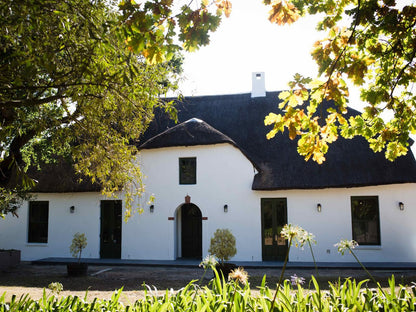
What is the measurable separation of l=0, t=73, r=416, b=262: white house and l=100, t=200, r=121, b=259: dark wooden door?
43 mm

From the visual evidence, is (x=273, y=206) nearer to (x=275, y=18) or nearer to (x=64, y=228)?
(x=64, y=228)

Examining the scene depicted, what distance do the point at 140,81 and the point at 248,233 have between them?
10734mm

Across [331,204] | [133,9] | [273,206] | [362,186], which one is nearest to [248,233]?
[273,206]

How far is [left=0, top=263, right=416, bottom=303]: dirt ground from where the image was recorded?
10062 millimetres

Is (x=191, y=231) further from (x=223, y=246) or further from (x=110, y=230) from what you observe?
(x=223, y=246)

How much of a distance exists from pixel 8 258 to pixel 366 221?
45.7 feet

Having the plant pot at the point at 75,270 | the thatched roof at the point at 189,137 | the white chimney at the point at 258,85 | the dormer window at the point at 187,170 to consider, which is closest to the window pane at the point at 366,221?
the thatched roof at the point at 189,137

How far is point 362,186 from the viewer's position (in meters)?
15.1

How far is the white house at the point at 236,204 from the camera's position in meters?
15.1

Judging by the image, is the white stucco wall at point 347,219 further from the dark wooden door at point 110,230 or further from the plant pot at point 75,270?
the plant pot at point 75,270

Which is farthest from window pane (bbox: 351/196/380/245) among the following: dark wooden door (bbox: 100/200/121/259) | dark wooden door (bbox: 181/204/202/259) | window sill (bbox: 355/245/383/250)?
dark wooden door (bbox: 100/200/121/259)

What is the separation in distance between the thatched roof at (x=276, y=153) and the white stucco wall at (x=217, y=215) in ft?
1.69

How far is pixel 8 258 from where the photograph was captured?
1499 centimetres

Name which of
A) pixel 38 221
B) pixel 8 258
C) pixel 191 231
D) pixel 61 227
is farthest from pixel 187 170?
pixel 8 258
